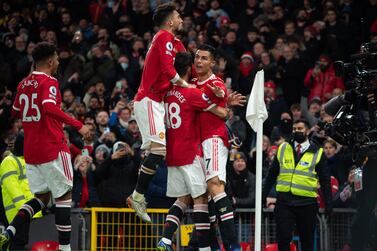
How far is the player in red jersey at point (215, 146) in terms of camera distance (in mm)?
12570

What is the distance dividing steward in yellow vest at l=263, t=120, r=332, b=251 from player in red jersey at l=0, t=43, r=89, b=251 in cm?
391

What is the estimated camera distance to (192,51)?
60.8 feet

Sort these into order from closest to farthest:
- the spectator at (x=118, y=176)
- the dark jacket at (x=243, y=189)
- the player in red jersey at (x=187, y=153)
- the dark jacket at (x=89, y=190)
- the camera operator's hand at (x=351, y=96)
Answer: the player in red jersey at (x=187, y=153)
the camera operator's hand at (x=351, y=96)
the spectator at (x=118, y=176)
the dark jacket at (x=243, y=189)
the dark jacket at (x=89, y=190)

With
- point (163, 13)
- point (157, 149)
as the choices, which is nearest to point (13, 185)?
point (157, 149)

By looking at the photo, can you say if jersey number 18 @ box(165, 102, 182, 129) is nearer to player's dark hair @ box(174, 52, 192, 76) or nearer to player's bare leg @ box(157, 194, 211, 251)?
player's dark hair @ box(174, 52, 192, 76)

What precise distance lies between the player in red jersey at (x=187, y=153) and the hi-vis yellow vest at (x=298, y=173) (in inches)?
113

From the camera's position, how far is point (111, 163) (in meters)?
16.9

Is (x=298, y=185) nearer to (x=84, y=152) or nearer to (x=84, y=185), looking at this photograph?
(x=84, y=185)

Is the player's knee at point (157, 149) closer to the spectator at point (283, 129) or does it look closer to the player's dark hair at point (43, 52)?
the player's dark hair at point (43, 52)

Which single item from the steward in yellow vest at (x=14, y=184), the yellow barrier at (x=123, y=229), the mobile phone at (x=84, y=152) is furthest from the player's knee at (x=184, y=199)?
the mobile phone at (x=84, y=152)

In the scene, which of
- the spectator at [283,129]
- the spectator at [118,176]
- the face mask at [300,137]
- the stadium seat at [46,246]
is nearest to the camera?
the stadium seat at [46,246]

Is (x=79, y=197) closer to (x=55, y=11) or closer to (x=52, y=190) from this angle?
(x=52, y=190)

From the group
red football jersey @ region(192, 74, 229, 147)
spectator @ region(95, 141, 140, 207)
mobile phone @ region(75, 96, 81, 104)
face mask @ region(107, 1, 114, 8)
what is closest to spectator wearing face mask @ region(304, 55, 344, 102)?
mobile phone @ region(75, 96, 81, 104)

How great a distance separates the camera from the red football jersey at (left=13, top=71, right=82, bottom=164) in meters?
12.7
